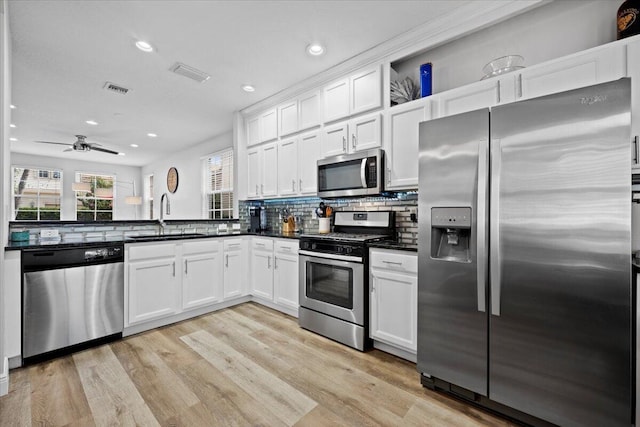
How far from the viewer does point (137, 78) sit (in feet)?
10.8

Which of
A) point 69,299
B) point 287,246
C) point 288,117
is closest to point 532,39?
point 288,117

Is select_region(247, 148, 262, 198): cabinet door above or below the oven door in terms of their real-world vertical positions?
above

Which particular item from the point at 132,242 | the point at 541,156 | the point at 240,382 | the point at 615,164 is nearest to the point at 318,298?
the point at 240,382

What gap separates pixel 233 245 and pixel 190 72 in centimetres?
203

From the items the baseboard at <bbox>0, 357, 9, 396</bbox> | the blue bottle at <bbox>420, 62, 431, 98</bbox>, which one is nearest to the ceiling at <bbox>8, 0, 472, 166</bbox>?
the blue bottle at <bbox>420, 62, 431, 98</bbox>

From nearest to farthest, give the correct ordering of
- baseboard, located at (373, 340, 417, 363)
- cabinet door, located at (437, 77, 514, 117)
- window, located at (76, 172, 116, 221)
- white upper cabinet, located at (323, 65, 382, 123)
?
cabinet door, located at (437, 77, 514, 117)
baseboard, located at (373, 340, 417, 363)
white upper cabinet, located at (323, 65, 382, 123)
window, located at (76, 172, 116, 221)

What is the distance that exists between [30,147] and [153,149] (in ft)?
Result: 8.63

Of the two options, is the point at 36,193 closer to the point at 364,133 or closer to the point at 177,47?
the point at 177,47

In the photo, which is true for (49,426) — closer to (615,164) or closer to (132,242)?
(132,242)

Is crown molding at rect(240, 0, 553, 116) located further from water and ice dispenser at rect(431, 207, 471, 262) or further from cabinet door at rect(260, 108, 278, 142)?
water and ice dispenser at rect(431, 207, 471, 262)

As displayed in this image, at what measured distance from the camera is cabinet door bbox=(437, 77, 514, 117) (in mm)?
2033

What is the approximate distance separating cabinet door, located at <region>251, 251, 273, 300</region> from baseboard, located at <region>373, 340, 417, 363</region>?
1490 millimetres

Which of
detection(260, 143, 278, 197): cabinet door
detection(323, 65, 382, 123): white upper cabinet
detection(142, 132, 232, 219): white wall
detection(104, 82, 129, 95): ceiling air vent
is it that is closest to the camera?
detection(323, 65, 382, 123): white upper cabinet

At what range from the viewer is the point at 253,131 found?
13.6 feet
